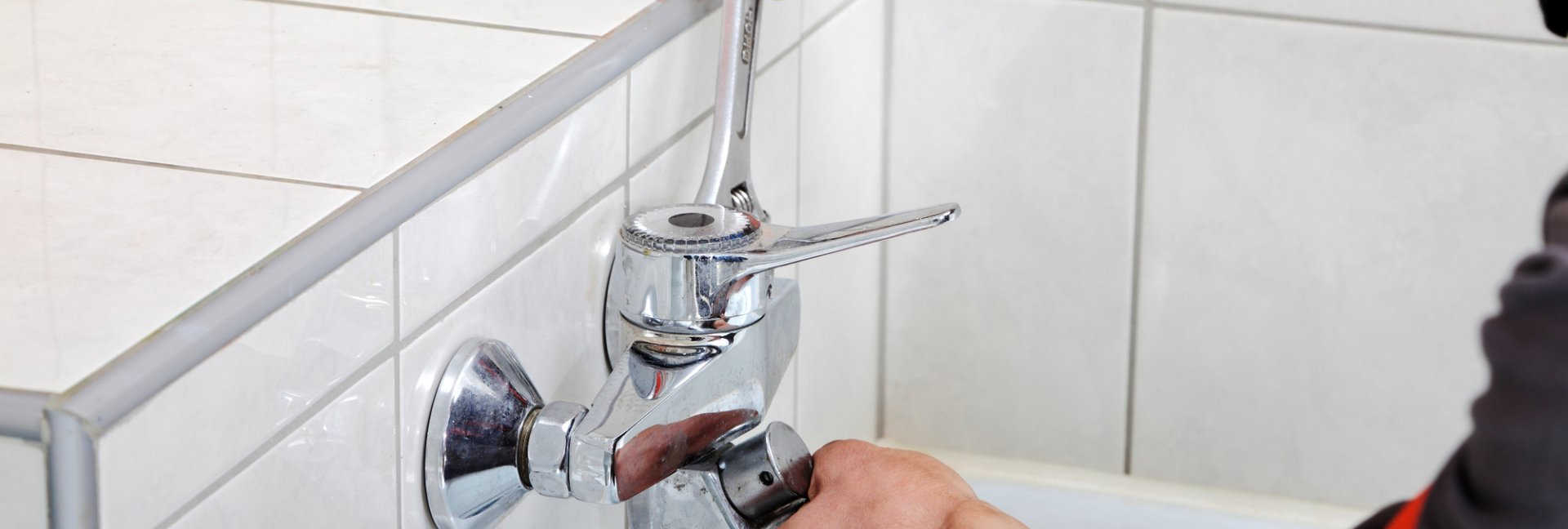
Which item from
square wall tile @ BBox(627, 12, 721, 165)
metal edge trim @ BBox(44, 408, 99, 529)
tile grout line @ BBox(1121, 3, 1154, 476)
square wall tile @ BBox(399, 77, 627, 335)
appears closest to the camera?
metal edge trim @ BBox(44, 408, 99, 529)

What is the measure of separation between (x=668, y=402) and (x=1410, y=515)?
0.65 feet

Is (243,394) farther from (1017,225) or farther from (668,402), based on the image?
(1017,225)

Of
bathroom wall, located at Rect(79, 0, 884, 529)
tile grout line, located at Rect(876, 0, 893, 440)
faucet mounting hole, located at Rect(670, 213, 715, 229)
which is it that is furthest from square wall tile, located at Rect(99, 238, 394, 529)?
tile grout line, located at Rect(876, 0, 893, 440)

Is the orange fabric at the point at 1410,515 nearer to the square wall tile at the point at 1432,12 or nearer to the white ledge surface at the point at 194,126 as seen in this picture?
the white ledge surface at the point at 194,126

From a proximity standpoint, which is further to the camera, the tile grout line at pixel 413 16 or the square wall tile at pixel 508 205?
the tile grout line at pixel 413 16

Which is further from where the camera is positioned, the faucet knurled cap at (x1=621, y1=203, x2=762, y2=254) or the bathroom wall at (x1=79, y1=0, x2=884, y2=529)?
the faucet knurled cap at (x1=621, y1=203, x2=762, y2=254)

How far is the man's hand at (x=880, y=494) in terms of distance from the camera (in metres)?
0.45

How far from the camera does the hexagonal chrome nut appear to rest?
408mm

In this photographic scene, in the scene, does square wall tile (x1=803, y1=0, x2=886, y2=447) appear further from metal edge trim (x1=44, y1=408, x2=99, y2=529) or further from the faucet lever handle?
metal edge trim (x1=44, y1=408, x2=99, y2=529)

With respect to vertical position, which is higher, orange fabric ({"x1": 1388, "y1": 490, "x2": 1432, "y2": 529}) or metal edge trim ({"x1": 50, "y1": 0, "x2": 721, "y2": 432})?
metal edge trim ({"x1": 50, "y1": 0, "x2": 721, "y2": 432})

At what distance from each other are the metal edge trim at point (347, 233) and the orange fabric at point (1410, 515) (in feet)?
0.80

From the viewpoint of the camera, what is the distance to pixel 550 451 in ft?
1.34

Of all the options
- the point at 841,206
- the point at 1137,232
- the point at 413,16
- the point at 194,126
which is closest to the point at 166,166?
the point at 194,126

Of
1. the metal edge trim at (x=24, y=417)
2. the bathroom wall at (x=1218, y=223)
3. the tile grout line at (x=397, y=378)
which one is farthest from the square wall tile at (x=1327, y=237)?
the metal edge trim at (x=24, y=417)
